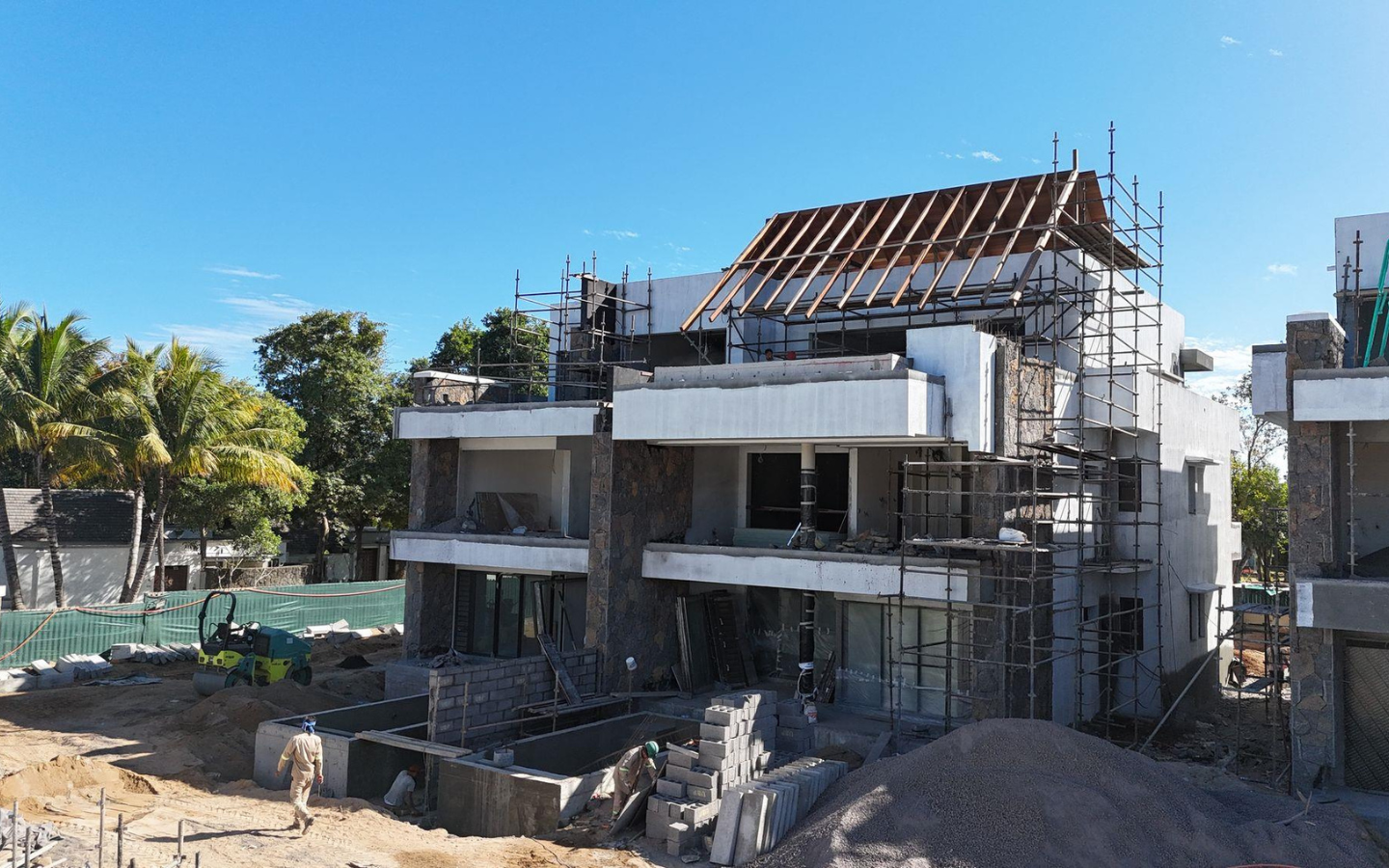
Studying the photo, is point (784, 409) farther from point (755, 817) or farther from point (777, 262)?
point (755, 817)

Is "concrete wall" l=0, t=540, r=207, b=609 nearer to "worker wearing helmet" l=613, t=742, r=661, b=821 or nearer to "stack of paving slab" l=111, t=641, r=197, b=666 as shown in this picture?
"stack of paving slab" l=111, t=641, r=197, b=666

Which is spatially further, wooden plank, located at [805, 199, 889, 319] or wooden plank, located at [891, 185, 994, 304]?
wooden plank, located at [805, 199, 889, 319]

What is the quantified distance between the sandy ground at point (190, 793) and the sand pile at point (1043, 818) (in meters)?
3.17

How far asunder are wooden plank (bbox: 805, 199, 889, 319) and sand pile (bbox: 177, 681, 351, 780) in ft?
44.7

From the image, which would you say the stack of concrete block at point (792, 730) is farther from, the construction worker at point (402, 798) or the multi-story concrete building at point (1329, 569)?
the multi-story concrete building at point (1329, 569)

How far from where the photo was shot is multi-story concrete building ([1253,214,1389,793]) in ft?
48.4

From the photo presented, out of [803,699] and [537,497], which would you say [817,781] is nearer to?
[803,699]

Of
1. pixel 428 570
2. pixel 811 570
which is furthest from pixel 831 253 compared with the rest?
pixel 428 570

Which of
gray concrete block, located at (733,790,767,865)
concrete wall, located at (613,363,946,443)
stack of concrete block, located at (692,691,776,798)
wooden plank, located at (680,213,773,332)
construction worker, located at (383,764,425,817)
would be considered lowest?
construction worker, located at (383,764,425,817)

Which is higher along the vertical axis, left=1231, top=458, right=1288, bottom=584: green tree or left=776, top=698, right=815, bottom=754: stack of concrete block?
left=1231, top=458, right=1288, bottom=584: green tree

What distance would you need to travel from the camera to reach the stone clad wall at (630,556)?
21219 mm

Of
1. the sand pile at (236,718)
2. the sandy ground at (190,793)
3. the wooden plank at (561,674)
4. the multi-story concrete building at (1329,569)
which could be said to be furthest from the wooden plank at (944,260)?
the sand pile at (236,718)

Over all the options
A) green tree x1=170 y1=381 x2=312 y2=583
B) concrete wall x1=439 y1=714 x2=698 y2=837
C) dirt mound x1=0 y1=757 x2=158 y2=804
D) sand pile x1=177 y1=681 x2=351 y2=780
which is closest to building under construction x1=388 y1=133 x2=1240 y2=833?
concrete wall x1=439 y1=714 x2=698 y2=837

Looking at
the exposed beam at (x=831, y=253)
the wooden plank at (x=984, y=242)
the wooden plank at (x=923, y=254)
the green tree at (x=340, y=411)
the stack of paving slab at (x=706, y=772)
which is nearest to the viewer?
the stack of paving slab at (x=706, y=772)
